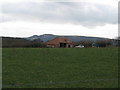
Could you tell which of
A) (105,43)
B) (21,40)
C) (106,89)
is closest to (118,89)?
(106,89)

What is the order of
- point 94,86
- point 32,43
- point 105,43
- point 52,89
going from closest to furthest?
point 52,89 → point 94,86 → point 32,43 → point 105,43

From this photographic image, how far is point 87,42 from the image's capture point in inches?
2115

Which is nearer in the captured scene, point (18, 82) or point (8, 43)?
point (18, 82)

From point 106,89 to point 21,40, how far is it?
32135mm

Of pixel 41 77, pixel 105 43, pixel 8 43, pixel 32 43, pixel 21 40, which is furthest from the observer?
pixel 105 43

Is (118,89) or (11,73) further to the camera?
(11,73)

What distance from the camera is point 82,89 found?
8.73m

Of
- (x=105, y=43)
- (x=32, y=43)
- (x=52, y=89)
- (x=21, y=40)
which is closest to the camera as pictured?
(x=52, y=89)

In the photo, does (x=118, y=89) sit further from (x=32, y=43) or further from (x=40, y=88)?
(x=32, y=43)

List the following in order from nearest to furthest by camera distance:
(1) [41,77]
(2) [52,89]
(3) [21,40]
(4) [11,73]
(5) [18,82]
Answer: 1. (2) [52,89]
2. (5) [18,82]
3. (1) [41,77]
4. (4) [11,73]
5. (3) [21,40]

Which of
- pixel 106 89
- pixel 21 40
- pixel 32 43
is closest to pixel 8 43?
pixel 21 40

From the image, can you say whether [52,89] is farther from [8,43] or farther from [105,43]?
[105,43]

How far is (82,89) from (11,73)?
483 cm

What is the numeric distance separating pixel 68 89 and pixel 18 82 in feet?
7.84
